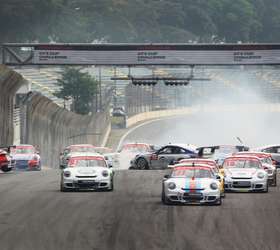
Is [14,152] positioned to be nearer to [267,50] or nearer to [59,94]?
[267,50]

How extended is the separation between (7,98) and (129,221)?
4252 cm

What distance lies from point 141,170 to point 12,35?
94204mm

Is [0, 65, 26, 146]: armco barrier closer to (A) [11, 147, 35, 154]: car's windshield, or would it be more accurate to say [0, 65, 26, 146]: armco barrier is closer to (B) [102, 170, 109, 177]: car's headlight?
(A) [11, 147, 35, 154]: car's windshield

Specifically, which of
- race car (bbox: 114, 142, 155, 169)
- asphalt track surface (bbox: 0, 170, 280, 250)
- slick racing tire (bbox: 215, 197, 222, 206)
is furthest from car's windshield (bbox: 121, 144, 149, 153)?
slick racing tire (bbox: 215, 197, 222, 206)

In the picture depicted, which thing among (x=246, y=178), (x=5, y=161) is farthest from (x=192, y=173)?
(x=5, y=161)

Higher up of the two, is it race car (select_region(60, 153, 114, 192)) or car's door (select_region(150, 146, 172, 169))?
car's door (select_region(150, 146, 172, 169))

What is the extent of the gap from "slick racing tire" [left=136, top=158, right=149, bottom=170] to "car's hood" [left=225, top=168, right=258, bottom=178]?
19061mm

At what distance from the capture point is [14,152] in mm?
58406

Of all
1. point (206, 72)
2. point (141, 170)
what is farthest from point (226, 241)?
point (206, 72)

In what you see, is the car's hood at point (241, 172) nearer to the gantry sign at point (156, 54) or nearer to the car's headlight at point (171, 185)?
the car's headlight at point (171, 185)

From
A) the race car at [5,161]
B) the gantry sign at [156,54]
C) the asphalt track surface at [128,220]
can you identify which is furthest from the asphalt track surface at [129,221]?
the gantry sign at [156,54]

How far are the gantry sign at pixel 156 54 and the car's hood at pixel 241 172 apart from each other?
31.9m

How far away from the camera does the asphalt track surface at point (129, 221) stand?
23.7 meters

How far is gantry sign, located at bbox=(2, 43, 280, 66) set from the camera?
6919cm
